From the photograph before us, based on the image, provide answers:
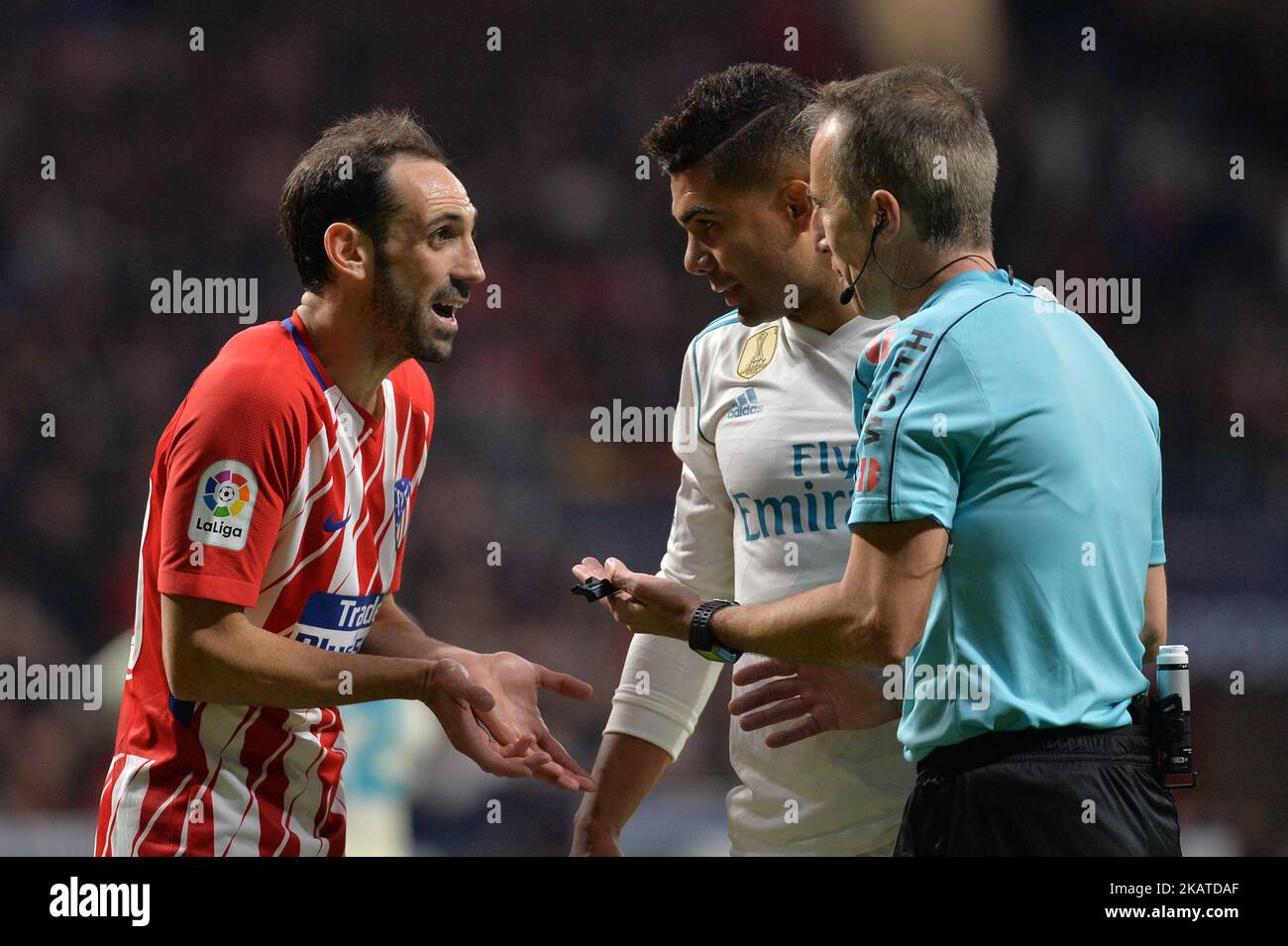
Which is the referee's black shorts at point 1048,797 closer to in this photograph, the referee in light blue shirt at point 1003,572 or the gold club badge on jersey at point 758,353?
the referee in light blue shirt at point 1003,572

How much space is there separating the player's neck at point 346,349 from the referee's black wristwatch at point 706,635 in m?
0.85

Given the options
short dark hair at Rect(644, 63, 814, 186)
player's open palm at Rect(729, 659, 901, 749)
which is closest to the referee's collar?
player's open palm at Rect(729, 659, 901, 749)

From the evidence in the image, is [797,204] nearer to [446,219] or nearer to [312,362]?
[446,219]

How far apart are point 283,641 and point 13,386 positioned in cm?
459

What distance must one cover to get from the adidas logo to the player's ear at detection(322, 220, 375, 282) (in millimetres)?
841

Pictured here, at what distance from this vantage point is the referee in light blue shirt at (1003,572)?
201 cm

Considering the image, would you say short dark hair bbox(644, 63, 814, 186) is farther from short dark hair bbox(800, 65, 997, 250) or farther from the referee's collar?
the referee's collar

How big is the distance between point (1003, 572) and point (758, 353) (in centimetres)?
107

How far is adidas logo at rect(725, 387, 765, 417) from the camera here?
2846 millimetres

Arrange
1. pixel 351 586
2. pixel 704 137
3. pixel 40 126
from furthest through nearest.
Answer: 1. pixel 40 126
2. pixel 704 137
3. pixel 351 586

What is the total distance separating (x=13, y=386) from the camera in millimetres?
6309

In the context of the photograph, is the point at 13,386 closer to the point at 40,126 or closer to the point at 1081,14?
the point at 40,126
